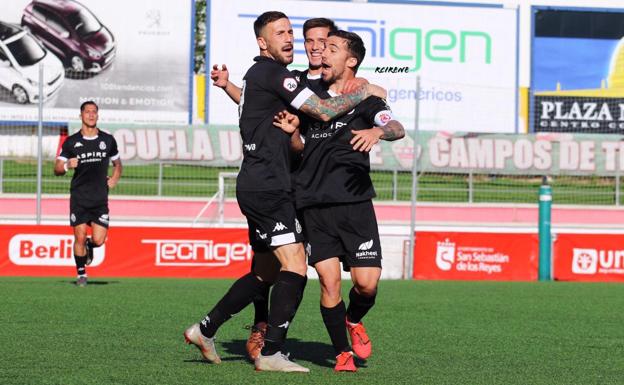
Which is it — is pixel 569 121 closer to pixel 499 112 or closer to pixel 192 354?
pixel 499 112

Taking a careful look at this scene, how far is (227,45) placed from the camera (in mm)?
35688

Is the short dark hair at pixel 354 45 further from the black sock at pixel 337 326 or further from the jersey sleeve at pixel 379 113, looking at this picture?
A: the black sock at pixel 337 326

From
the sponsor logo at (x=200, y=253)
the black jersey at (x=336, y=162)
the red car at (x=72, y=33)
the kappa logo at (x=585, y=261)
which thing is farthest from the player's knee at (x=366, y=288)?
the red car at (x=72, y=33)

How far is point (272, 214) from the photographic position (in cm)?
688

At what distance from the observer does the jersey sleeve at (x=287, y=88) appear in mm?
6781

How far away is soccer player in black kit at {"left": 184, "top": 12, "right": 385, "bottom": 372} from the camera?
269 inches

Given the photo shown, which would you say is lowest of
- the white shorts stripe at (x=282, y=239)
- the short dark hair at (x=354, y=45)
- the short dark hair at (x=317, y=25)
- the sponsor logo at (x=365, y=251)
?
the sponsor logo at (x=365, y=251)

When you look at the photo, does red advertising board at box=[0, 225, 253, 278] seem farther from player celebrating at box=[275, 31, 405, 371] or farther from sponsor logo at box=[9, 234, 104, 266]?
player celebrating at box=[275, 31, 405, 371]

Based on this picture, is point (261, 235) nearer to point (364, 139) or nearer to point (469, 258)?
point (364, 139)

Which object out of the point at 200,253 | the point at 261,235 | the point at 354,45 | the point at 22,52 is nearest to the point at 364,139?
the point at 354,45

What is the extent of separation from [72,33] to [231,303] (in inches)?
1174

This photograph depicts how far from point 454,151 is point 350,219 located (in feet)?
64.2

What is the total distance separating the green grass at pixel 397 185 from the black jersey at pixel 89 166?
5.67 meters

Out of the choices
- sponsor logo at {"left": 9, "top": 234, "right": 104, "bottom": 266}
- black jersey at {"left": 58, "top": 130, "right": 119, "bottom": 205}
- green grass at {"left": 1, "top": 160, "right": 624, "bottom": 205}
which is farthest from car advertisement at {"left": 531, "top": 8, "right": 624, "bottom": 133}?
black jersey at {"left": 58, "top": 130, "right": 119, "bottom": 205}
